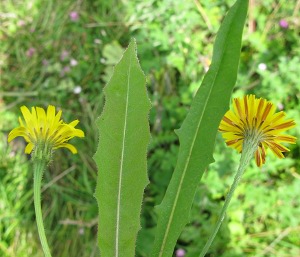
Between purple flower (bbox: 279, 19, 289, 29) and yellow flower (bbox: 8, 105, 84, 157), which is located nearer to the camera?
yellow flower (bbox: 8, 105, 84, 157)

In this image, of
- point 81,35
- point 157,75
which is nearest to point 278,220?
point 157,75

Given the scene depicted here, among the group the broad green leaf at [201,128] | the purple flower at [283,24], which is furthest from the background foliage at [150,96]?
the broad green leaf at [201,128]

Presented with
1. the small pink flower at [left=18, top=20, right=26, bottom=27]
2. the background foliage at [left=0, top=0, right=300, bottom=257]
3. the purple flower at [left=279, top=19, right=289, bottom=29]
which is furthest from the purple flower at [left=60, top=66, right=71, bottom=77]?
the purple flower at [left=279, top=19, right=289, bottom=29]

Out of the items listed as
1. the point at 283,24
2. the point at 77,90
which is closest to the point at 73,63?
the point at 77,90

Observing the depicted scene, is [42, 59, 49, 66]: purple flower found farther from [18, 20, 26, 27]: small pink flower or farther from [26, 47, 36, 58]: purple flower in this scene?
[18, 20, 26, 27]: small pink flower

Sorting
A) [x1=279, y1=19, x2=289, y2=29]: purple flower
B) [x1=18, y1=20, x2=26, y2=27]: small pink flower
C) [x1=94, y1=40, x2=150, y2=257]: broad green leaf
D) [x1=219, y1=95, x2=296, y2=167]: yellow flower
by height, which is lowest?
[x1=94, y1=40, x2=150, y2=257]: broad green leaf

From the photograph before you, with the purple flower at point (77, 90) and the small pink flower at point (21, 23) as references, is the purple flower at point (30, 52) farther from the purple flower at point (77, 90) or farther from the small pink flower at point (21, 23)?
the purple flower at point (77, 90)
